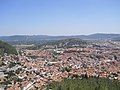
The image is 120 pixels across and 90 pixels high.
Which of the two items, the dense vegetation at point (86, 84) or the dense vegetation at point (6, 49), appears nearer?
the dense vegetation at point (86, 84)

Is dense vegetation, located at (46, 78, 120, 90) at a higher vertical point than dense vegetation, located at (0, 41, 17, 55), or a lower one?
higher

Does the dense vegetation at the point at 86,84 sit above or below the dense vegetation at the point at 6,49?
above

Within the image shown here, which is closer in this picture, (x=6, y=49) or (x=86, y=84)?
(x=86, y=84)

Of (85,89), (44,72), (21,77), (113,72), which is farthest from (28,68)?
(85,89)

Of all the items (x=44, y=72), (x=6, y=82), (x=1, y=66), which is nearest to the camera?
(x=6, y=82)

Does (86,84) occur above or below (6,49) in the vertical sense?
above

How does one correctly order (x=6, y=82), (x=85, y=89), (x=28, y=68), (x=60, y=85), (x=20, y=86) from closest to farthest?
(x=85, y=89) < (x=60, y=85) < (x=20, y=86) < (x=6, y=82) < (x=28, y=68)

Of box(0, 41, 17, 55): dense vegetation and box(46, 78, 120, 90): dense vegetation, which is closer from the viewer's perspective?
box(46, 78, 120, 90): dense vegetation

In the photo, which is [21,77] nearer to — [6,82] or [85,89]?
[6,82]
